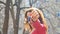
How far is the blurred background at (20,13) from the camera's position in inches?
75.7

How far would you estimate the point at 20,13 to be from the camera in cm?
202

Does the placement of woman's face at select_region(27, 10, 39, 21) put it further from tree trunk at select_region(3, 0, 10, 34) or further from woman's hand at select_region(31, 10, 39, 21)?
tree trunk at select_region(3, 0, 10, 34)

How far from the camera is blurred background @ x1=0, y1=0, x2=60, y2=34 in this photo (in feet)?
6.31

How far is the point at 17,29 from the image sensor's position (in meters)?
1.99

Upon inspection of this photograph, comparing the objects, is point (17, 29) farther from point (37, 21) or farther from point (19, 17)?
point (37, 21)

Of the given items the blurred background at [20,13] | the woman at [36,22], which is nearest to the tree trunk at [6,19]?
the blurred background at [20,13]

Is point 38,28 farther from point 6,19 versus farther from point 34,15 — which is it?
point 6,19

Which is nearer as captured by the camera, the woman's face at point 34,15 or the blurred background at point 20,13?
the woman's face at point 34,15

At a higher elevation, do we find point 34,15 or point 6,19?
point 34,15

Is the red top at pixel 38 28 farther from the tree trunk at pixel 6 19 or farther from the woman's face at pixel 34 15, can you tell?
the tree trunk at pixel 6 19

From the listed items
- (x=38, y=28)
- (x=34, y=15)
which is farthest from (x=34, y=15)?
(x=38, y=28)

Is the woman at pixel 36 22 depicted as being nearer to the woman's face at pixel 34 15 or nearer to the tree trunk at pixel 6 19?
the woman's face at pixel 34 15

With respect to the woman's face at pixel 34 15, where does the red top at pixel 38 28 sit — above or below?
below

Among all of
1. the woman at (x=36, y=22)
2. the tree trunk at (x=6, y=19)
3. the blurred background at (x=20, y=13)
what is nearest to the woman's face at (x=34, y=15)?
the woman at (x=36, y=22)
